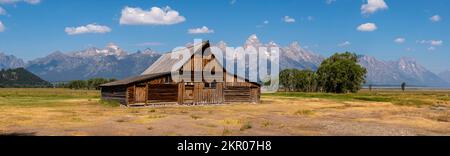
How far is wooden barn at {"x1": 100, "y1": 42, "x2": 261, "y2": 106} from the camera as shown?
44922mm

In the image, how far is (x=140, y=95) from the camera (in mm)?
44781

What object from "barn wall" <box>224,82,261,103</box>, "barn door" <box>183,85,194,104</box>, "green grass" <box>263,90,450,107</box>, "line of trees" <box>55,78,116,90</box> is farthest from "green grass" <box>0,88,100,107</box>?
"line of trees" <box>55,78,116,90</box>

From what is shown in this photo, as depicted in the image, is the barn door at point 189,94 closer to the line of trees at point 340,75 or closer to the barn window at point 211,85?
the barn window at point 211,85

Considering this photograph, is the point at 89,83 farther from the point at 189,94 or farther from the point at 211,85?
the point at 189,94

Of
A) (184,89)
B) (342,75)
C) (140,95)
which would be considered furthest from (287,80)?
(140,95)

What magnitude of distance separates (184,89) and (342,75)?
7527 cm

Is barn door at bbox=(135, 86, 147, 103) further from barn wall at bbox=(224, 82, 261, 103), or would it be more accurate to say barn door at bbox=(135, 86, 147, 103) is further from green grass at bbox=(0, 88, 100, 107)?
barn wall at bbox=(224, 82, 261, 103)

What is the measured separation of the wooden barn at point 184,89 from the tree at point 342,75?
2629 inches

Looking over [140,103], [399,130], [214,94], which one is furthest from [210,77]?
[399,130]

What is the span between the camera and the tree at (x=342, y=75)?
114 metres
